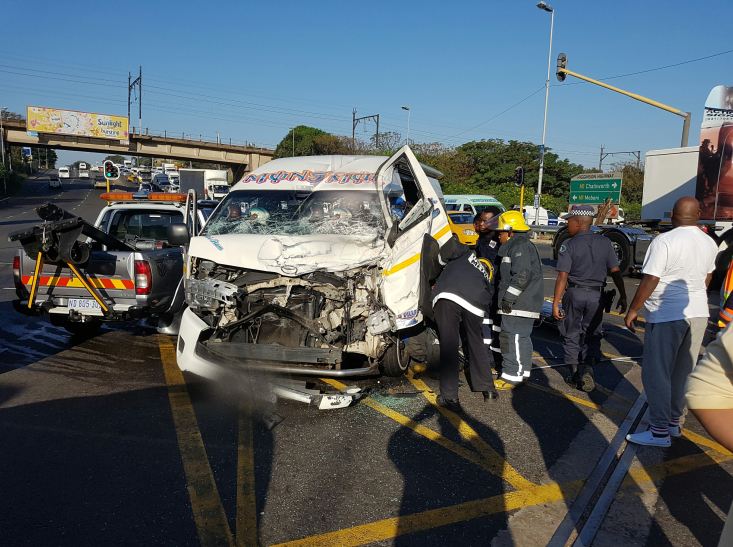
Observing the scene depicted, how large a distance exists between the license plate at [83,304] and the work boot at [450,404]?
12.5 feet

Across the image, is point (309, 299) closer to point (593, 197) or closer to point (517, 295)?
point (517, 295)

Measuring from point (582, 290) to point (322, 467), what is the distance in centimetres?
323

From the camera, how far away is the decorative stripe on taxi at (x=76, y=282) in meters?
6.17

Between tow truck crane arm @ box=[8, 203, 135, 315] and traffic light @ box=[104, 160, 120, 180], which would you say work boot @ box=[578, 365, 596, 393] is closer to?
tow truck crane arm @ box=[8, 203, 135, 315]

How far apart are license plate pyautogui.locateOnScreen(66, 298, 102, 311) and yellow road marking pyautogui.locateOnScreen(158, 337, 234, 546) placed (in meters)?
1.27

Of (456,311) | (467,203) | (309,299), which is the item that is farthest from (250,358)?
(467,203)

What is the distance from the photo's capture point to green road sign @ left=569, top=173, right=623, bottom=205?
77.9 feet

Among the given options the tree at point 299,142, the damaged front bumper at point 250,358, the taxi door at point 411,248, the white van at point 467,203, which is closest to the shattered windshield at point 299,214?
the taxi door at point 411,248

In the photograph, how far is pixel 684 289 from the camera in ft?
13.7

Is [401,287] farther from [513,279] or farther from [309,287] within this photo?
[513,279]

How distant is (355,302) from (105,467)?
225 centimetres

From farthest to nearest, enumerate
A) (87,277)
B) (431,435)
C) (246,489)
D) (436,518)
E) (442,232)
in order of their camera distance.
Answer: (87,277) → (442,232) → (431,435) → (246,489) → (436,518)

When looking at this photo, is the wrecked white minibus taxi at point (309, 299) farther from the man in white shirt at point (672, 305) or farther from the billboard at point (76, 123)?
the billboard at point (76, 123)

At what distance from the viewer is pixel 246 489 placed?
3.52m
